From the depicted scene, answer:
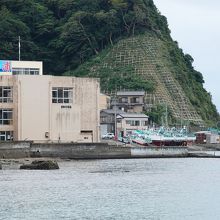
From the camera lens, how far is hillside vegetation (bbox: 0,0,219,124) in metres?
120

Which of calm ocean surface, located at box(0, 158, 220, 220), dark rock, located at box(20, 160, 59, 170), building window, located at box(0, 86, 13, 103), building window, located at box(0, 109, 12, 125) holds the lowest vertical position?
calm ocean surface, located at box(0, 158, 220, 220)

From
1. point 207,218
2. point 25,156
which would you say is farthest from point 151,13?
point 207,218

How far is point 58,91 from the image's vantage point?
8281 centimetres

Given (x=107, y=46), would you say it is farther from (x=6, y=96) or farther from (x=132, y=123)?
(x=6, y=96)

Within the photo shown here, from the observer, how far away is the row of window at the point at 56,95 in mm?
81000

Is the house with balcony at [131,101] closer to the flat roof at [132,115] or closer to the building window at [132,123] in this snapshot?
the flat roof at [132,115]

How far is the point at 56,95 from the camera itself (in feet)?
271

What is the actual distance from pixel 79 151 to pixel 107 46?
51.4 meters

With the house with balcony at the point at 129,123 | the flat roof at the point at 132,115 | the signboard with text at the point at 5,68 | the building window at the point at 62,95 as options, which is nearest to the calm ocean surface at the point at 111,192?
the building window at the point at 62,95

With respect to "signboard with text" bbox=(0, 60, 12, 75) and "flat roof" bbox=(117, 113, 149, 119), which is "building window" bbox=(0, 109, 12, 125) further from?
"flat roof" bbox=(117, 113, 149, 119)

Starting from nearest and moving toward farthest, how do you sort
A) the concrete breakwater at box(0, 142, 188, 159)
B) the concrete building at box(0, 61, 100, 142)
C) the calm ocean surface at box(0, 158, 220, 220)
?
1. the calm ocean surface at box(0, 158, 220, 220)
2. the concrete breakwater at box(0, 142, 188, 159)
3. the concrete building at box(0, 61, 100, 142)

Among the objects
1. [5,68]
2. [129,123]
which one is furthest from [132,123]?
[5,68]

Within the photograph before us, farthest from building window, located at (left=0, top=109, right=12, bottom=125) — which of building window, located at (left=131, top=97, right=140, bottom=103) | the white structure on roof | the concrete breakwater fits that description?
building window, located at (left=131, top=97, right=140, bottom=103)

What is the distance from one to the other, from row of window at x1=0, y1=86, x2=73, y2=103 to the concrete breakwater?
20.6ft
